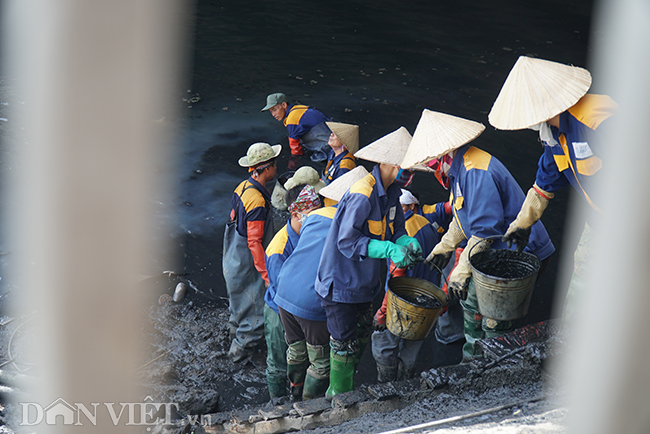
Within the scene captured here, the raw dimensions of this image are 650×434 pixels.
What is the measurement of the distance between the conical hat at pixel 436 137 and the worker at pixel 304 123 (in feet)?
10.9

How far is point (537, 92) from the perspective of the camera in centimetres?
318

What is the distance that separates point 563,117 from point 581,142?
20 centimetres

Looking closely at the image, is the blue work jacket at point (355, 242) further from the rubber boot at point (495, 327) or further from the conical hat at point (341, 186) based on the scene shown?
the rubber boot at point (495, 327)

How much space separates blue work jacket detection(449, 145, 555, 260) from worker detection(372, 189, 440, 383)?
0.49 metres

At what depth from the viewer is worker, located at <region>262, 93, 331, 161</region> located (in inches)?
272

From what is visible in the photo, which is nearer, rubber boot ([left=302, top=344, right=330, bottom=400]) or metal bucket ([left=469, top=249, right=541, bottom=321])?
metal bucket ([left=469, top=249, right=541, bottom=321])

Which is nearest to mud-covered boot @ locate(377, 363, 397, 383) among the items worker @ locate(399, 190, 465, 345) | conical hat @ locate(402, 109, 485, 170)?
worker @ locate(399, 190, 465, 345)

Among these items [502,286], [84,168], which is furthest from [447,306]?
[84,168]

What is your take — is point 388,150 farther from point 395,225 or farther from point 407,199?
point 407,199

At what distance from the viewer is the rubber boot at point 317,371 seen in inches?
149

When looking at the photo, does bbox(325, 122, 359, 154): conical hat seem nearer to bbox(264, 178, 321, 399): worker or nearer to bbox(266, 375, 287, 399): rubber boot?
bbox(264, 178, 321, 399): worker

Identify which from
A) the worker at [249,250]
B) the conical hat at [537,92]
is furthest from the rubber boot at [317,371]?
the conical hat at [537,92]

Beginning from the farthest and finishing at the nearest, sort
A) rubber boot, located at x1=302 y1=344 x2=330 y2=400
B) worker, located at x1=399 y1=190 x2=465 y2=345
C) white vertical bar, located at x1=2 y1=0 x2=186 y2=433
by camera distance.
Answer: worker, located at x1=399 y1=190 x2=465 y2=345, rubber boot, located at x1=302 y1=344 x2=330 y2=400, white vertical bar, located at x1=2 y1=0 x2=186 y2=433

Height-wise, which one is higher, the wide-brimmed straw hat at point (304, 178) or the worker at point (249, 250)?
the wide-brimmed straw hat at point (304, 178)
